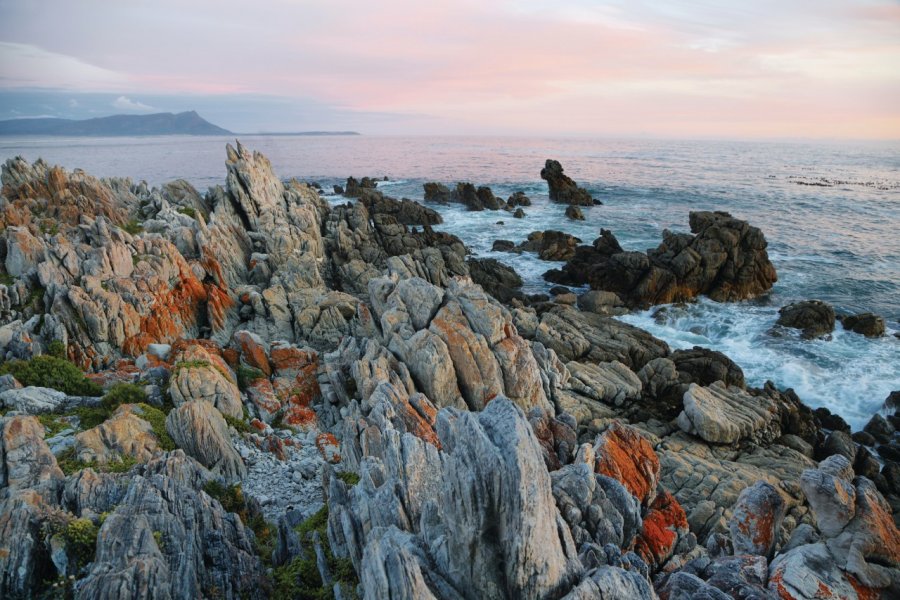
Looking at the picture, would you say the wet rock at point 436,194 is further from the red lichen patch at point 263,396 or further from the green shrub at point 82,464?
the green shrub at point 82,464

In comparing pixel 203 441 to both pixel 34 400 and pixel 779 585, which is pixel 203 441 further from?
pixel 779 585

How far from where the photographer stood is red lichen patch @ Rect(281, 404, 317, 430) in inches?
837

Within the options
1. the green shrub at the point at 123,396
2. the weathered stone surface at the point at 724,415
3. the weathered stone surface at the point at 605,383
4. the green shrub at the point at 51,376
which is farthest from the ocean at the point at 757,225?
the green shrub at the point at 51,376

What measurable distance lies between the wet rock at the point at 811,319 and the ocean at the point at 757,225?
100 cm

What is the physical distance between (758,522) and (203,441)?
1690 cm

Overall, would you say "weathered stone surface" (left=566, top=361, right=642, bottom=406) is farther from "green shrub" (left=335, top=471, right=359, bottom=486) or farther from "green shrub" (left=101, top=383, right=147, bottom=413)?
"green shrub" (left=101, top=383, right=147, bottom=413)

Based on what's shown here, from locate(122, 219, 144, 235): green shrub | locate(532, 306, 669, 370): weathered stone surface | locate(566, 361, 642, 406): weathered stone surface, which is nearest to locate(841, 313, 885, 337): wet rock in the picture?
locate(532, 306, 669, 370): weathered stone surface

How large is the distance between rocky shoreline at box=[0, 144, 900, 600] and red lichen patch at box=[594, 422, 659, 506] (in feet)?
0.29

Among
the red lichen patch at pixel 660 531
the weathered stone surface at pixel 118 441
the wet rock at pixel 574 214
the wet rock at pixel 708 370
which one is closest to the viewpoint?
the red lichen patch at pixel 660 531

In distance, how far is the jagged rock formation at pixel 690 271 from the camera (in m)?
45.3

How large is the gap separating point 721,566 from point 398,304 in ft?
59.0

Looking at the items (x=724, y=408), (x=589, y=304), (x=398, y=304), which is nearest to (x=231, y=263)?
(x=398, y=304)

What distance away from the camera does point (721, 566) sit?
31.7ft

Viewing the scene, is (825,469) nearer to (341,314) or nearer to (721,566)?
(721,566)
